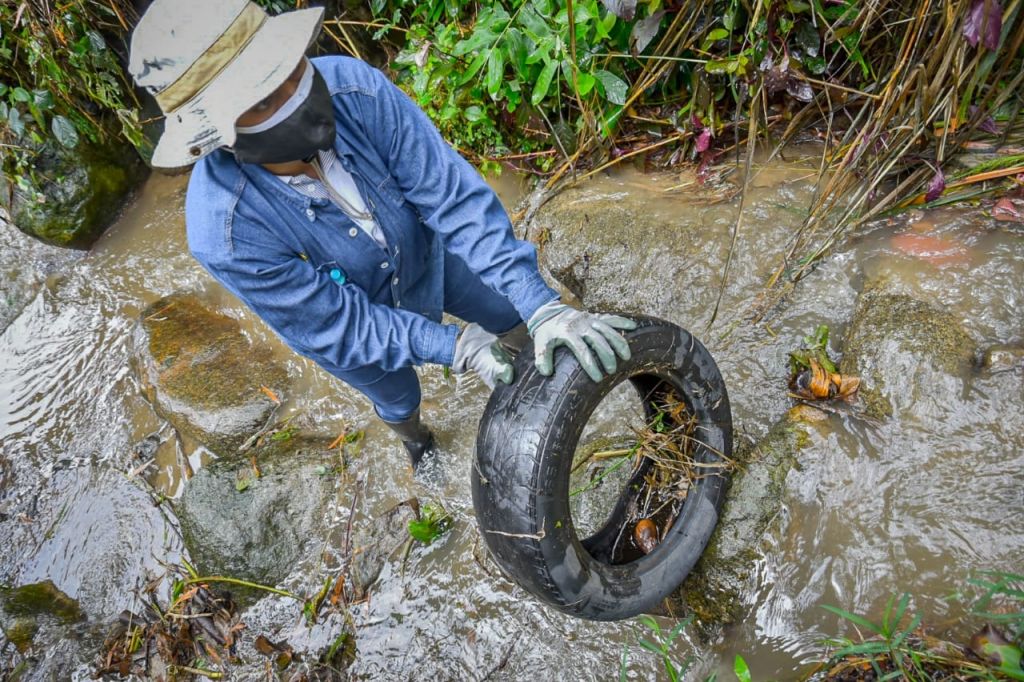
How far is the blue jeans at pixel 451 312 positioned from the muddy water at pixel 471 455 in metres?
0.55

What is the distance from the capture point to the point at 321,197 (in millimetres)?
1960

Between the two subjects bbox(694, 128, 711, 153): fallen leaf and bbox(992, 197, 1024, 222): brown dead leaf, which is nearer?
bbox(992, 197, 1024, 222): brown dead leaf

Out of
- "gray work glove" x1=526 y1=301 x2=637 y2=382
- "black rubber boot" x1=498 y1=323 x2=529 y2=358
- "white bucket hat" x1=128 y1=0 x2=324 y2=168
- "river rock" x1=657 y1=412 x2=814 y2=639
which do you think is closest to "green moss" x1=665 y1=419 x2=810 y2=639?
"river rock" x1=657 y1=412 x2=814 y2=639

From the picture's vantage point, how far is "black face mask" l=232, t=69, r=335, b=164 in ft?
5.68

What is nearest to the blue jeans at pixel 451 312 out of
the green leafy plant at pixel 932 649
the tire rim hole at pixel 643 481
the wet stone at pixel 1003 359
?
the tire rim hole at pixel 643 481

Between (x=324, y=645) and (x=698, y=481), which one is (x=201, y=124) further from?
(x=324, y=645)

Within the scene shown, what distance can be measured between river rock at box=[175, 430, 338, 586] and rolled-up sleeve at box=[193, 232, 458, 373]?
131 cm

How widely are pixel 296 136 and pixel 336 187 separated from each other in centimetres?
26

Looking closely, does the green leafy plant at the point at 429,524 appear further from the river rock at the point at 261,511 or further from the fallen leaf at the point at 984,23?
the fallen leaf at the point at 984,23

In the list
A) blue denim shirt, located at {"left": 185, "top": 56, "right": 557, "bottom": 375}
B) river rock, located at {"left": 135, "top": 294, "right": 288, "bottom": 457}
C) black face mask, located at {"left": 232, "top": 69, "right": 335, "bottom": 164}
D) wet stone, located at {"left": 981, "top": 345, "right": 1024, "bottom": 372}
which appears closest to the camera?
black face mask, located at {"left": 232, "top": 69, "right": 335, "bottom": 164}

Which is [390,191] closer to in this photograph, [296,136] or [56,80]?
[296,136]

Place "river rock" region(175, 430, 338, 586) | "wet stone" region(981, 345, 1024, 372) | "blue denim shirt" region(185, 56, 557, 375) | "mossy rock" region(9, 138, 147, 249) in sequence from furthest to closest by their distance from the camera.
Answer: "mossy rock" region(9, 138, 147, 249) < "river rock" region(175, 430, 338, 586) < "wet stone" region(981, 345, 1024, 372) < "blue denim shirt" region(185, 56, 557, 375)

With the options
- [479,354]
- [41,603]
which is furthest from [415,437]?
[41,603]

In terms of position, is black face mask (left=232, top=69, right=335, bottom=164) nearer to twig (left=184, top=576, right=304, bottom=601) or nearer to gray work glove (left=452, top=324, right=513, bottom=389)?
gray work glove (left=452, top=324, right=513, bottom=389)
